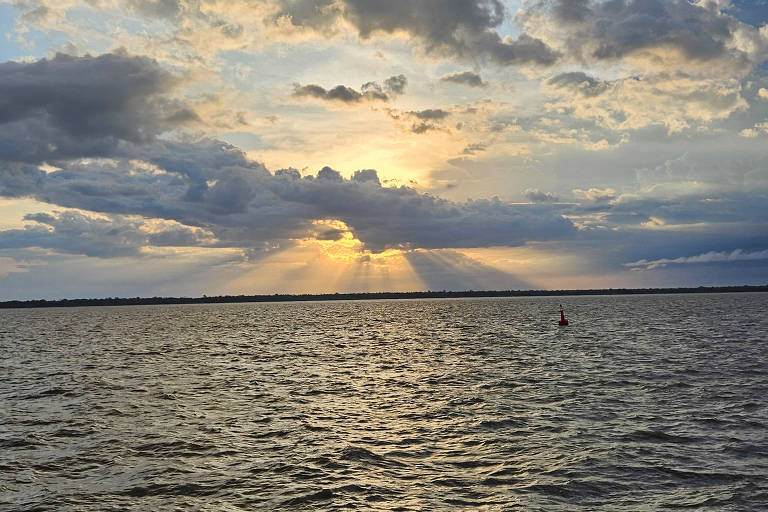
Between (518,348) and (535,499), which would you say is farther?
(518,348)

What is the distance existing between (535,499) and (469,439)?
247 inches

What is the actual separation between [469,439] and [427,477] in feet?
15.2

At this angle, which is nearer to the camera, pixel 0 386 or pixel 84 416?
pixel 84 416

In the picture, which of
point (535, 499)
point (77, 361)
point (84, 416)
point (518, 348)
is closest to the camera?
point (535, 499)

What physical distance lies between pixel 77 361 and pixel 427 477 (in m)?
43.4

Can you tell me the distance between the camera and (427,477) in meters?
16.3

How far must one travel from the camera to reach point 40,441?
21.2 metres

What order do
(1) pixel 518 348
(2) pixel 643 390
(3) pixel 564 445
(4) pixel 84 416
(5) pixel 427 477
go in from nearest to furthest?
(5) pixel 427 477 < (3) pixel 564 445 < (4) pixel 84 416 < (2) pixel 643 390 < (1) pixel 518 348

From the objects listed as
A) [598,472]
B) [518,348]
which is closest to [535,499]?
[598,472]

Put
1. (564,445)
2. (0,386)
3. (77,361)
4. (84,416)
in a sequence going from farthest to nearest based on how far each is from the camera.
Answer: (77,361) < (0,386) < (84,416) < (564,445)

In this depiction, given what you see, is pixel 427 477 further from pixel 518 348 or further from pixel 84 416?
pixel 518 348

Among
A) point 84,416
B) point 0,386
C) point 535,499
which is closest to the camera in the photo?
point 535,499

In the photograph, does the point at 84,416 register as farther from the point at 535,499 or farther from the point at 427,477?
the point at 535,499

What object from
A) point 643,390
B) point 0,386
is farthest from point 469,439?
point 0,386
